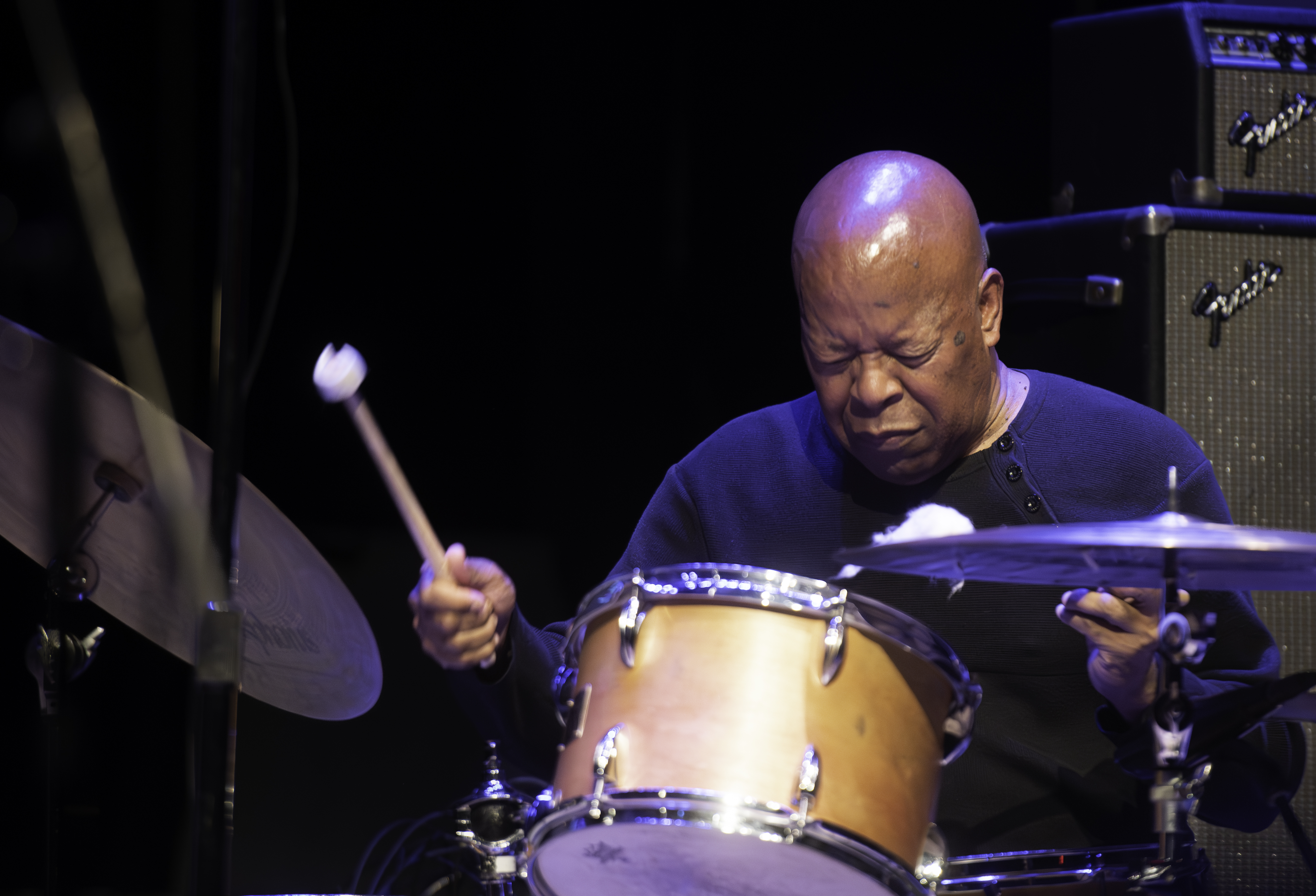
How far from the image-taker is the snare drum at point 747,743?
1332mm

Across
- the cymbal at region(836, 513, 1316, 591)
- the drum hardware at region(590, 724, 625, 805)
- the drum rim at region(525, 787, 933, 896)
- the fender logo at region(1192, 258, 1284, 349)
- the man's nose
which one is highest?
the fender logo at region(1192, 258, 1284, 349)

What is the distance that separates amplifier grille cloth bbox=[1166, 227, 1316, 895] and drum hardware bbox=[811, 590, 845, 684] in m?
1.13

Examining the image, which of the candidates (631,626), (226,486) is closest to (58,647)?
(226,486)

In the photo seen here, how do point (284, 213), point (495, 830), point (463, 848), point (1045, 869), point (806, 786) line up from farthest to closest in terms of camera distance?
1. point (284, 213)
2. point (463, 848)
3. point (495, 830)
4. point (1045, 869)
5. point (806, 786)

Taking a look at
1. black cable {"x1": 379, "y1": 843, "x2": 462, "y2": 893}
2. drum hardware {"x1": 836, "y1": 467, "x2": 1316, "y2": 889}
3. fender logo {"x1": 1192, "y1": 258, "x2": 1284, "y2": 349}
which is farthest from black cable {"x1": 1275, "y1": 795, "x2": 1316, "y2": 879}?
black cable {"x1": 379, "y1": 843, "x2": 462, "y2": 893}

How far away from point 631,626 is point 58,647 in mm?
868

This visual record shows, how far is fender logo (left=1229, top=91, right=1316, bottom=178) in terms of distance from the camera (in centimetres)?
233

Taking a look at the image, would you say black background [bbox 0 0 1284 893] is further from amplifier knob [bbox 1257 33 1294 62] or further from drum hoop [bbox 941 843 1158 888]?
drum hoop [bbox 941 843 1158 888]

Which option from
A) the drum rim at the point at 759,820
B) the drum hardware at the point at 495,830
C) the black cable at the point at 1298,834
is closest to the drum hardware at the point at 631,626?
the drum rim at the point at 759,820

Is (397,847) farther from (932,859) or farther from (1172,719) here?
(1172,719)

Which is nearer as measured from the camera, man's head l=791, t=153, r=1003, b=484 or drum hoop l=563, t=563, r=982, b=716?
drum hoop l=563, t=563, r=982, b=716

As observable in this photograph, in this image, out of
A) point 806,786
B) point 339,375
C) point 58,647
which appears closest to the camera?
point 806,786

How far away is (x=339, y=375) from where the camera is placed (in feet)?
4.68

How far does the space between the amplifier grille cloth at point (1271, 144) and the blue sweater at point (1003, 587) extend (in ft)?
1.83
